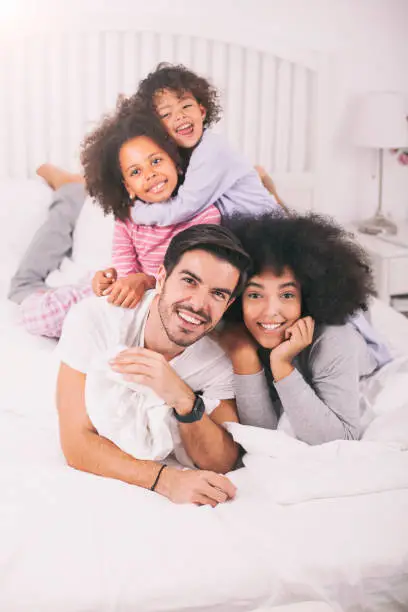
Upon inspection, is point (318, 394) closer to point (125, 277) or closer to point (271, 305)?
point (271, 305)

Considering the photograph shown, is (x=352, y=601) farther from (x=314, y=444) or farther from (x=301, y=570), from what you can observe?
(x=314, y=444)

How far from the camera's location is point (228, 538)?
0.99 metres

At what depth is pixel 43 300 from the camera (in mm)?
1726

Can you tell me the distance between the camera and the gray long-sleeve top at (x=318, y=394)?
116 cm

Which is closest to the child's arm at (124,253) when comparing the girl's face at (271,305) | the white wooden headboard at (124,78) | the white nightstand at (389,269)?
the girl's face at (271,305)

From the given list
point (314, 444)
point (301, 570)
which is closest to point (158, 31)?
point (314, 444)

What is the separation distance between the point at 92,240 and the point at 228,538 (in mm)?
1239

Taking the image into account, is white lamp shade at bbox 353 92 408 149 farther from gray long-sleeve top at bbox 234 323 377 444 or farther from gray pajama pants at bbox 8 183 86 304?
gray long-sleeve top at bbox 234 323 377 444

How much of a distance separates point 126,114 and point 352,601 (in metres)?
0.94

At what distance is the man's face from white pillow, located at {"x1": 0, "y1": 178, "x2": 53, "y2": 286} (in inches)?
42.9

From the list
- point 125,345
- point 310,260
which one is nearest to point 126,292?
point 125,345

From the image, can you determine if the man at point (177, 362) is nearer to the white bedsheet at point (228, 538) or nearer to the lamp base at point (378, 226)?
the white bedsheet at point (228, 538)

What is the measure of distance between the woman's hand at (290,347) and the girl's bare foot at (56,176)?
4.22ft

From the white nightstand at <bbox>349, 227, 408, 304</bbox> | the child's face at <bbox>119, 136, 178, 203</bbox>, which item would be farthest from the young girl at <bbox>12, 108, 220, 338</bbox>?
the white nightstand at <bbox>349, 227, 408, 304</bbox>
